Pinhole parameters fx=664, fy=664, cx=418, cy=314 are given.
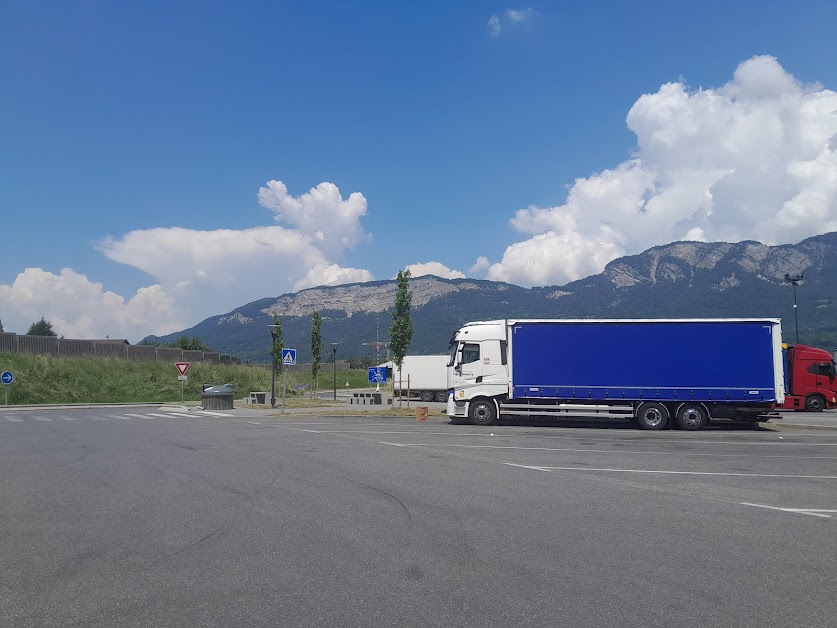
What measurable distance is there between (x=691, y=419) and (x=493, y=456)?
11692mm

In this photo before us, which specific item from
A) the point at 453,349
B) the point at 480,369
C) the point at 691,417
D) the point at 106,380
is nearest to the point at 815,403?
the point at 691,417

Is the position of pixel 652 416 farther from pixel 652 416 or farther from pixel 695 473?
pixel 695 473

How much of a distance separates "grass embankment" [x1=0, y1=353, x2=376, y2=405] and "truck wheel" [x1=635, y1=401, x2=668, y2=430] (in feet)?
105

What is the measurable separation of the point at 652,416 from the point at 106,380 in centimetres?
4141

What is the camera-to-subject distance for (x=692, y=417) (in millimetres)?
23219

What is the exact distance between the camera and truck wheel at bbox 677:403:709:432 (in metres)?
23.1

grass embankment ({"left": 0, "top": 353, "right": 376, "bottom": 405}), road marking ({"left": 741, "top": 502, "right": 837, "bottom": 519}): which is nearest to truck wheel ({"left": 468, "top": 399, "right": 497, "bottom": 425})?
road marking ({"left": 741, "top": 502, "right": 837, "bottom": 519})

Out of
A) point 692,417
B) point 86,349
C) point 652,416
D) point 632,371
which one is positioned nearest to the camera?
point 692,417

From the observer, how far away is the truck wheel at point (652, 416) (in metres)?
23.2

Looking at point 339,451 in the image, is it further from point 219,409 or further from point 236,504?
point 219,409

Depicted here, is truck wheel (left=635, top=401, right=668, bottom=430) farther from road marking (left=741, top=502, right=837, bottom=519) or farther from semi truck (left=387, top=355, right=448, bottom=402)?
semi truck (left=387, top=355, right=448, bottom=402)

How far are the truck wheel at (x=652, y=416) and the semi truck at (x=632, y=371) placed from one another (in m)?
0.04

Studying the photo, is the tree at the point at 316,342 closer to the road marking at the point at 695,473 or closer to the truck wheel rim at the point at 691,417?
the truck wheel rim at the point at 691,417

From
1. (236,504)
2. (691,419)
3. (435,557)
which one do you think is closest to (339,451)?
(236,504)
